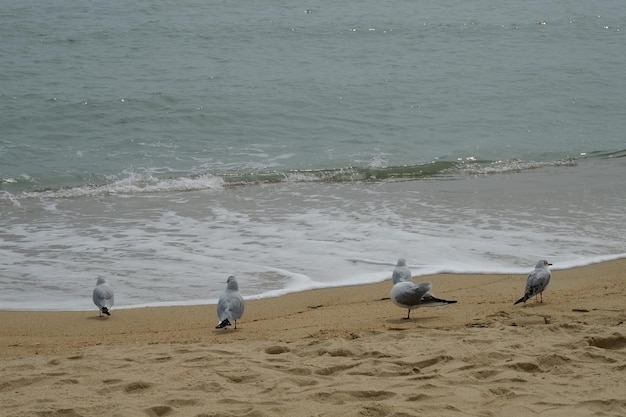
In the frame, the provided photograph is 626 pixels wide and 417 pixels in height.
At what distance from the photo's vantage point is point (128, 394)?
4.81m

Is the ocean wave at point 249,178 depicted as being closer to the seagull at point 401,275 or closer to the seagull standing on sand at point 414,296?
the seagull at point 401,275

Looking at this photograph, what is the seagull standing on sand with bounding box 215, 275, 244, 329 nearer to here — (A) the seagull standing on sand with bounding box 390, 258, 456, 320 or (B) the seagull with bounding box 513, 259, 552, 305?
(A) the seagull standing on sand with bounding box 390, 258, 456, 320

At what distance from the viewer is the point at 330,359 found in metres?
5.39

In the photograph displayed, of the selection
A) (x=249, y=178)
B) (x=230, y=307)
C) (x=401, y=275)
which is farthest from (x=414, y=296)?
(x=249, y=178)

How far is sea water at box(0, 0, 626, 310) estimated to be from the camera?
8766 millimetres

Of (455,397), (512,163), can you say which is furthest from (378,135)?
(455,397)

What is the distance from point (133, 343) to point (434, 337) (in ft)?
6.72

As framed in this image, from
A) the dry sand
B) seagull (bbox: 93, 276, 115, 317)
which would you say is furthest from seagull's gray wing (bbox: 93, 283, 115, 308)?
the dry sand

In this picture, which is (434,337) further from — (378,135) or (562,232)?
(378,135)

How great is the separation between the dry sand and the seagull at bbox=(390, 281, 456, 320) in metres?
0.14

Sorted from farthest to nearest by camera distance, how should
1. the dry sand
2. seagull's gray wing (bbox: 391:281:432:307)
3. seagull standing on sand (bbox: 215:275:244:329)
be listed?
seagull's gray wing (bbox: 391:281:432:307) < seagull standing on sand (bbox: 215:275:244:329) < the dry sand

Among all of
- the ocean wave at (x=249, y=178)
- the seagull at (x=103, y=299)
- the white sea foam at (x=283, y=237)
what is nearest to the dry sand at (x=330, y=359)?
the seagull at (x=103, y=299)

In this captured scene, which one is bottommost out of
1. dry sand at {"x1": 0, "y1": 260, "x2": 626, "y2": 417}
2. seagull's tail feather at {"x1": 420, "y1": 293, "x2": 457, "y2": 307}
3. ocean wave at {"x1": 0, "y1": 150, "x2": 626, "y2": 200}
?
dry sand at {"x1": 0, "y1": 260, "x2": 626, "y2": 417}

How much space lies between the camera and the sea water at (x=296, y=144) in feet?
28.8
